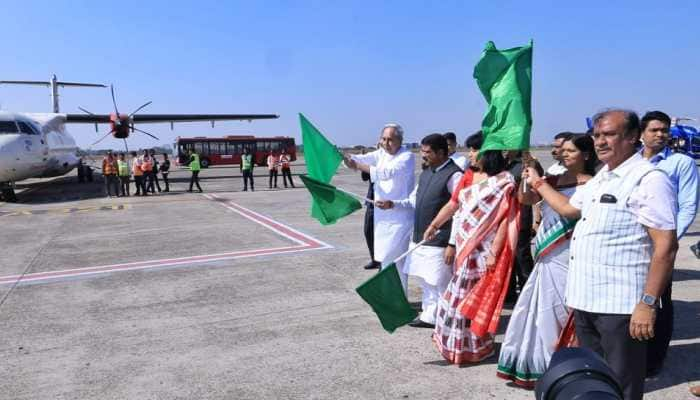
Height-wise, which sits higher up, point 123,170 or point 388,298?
point 123,170

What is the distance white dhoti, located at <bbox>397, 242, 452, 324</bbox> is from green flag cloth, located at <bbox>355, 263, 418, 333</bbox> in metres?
0.36

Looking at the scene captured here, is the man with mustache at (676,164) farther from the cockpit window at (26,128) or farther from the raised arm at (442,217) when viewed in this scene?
the cockpit window at (26,128)

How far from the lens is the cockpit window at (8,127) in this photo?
1649cm

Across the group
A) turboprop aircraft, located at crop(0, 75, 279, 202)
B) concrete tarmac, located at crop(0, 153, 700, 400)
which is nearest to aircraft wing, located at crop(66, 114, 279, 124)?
turboprop aircraft, located at crop(0, 75, 279, 202)

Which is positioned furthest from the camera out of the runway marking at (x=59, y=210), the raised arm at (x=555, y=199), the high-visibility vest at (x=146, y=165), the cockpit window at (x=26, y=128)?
the high-visibility vest at (x=146, y=165)

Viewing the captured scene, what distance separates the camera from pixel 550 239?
322cm

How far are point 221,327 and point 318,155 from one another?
6.15ft

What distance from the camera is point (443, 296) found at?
3916mm

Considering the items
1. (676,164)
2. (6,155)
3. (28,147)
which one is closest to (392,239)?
(676,164)

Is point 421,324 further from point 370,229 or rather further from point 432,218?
point 370,229

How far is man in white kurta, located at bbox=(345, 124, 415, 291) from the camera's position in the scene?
4.77 meters

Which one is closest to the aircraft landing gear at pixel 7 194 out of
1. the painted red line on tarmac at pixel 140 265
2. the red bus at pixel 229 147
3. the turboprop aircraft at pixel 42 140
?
the turboprop aircraft at pixel 42 140

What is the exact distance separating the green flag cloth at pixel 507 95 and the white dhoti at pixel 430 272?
1.19 meters

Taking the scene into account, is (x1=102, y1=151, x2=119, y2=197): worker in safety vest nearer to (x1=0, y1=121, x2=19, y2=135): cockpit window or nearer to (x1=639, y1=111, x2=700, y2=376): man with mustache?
(x1=0, y1=121, x2=19, y2=135): cockpit window
